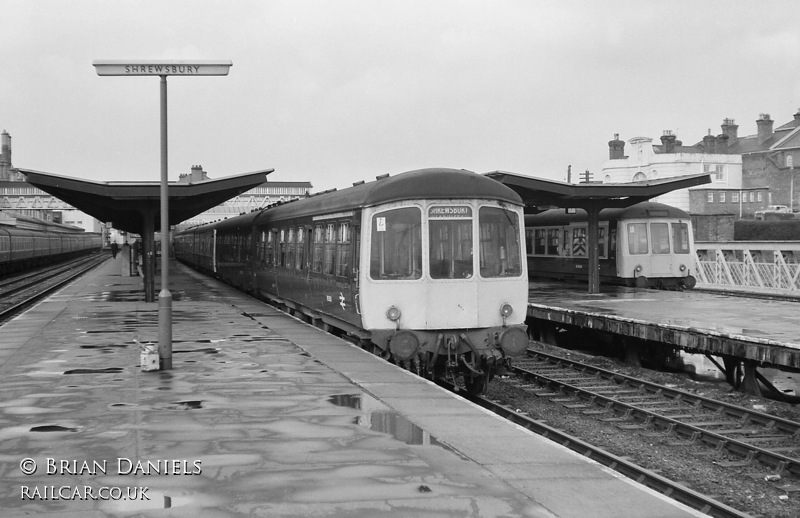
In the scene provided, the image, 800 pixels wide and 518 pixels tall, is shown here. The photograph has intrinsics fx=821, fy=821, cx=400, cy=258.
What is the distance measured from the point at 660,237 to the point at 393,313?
47.9 ft

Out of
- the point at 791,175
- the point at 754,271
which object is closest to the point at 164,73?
the point at 754,271

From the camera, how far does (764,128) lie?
71.0 meters

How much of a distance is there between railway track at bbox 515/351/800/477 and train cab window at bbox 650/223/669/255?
9.45 m

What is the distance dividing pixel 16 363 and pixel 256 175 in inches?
409

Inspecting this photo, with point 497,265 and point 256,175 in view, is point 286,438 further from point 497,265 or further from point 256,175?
point 256,175

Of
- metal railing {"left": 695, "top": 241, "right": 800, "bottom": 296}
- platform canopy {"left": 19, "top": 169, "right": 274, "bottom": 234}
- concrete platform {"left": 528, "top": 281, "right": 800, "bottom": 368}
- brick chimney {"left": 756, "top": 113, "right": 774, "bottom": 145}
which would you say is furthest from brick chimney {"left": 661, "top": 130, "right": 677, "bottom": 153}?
platform canopy {"left": 19, "top": 169, "right": 274, "bottom": 234}

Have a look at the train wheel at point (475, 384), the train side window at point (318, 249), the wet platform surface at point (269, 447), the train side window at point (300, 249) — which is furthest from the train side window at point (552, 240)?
the wet platform surface at point (269, 447)

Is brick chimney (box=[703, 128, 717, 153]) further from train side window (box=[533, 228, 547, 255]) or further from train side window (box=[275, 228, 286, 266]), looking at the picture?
train side window (box=[275, 228, 286, 266])

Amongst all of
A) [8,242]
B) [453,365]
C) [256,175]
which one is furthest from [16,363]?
[8,242]

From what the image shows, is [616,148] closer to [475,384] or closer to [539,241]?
[539,241]

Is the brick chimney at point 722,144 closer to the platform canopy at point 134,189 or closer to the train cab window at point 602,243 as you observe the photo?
the train cab window at point 602,243

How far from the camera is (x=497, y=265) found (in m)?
12.3

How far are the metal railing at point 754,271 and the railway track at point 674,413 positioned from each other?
12991 mm

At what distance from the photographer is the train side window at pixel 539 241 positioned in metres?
28.7
